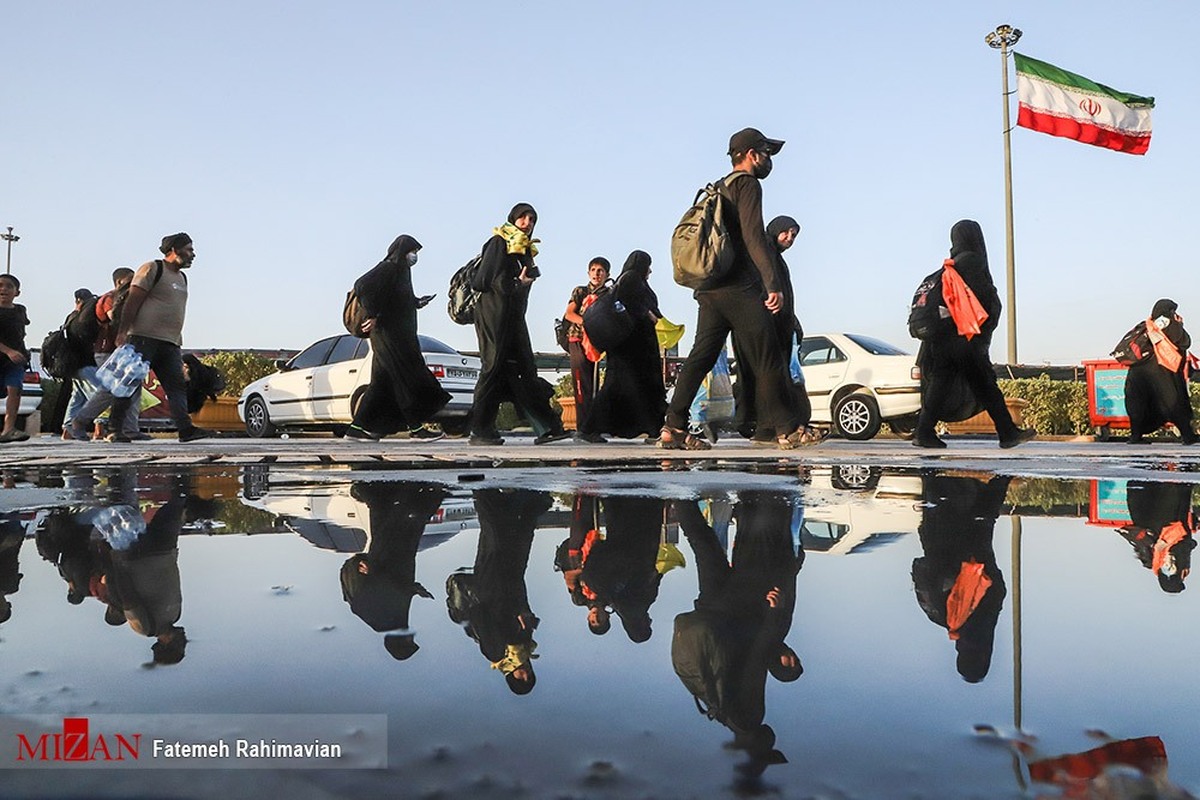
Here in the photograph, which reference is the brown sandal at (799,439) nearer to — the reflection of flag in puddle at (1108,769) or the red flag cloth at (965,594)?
the red flag cloth at (965,594)

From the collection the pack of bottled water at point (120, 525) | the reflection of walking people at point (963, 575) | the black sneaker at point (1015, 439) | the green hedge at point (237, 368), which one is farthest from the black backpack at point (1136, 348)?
the green hedge at point (237, 368)

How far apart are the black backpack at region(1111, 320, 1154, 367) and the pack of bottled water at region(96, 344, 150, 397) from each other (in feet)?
32.6

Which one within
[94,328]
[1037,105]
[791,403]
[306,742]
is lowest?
[306,742]

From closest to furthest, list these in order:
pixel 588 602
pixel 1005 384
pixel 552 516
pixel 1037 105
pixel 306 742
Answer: pixel 306 742 → pixel 588 602 → pixel 552 516 → pixel 1005 384 → pixel 1037 105

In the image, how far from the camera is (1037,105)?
73.3 ft

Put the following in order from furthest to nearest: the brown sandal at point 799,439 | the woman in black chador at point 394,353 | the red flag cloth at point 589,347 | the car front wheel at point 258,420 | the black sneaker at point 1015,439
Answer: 1. the car front wheel at point 258,420
2. the red flag cloth at point 589,347
3. the woman in black chador at point 394,353
4. the black sneaker at point 1015,439
5. the brown sandal at point 799,439

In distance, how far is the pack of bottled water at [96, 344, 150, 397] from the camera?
960 cm

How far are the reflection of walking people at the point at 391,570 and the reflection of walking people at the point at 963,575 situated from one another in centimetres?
85

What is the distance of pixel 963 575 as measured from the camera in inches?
88.1

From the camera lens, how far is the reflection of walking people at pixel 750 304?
7.06m

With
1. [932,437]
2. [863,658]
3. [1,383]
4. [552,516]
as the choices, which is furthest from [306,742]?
[1,383]

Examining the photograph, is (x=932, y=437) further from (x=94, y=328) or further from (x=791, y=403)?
(x=94, y=328)

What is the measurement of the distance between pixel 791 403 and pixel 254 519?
186 inches

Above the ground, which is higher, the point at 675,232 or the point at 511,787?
the point at 675,232
